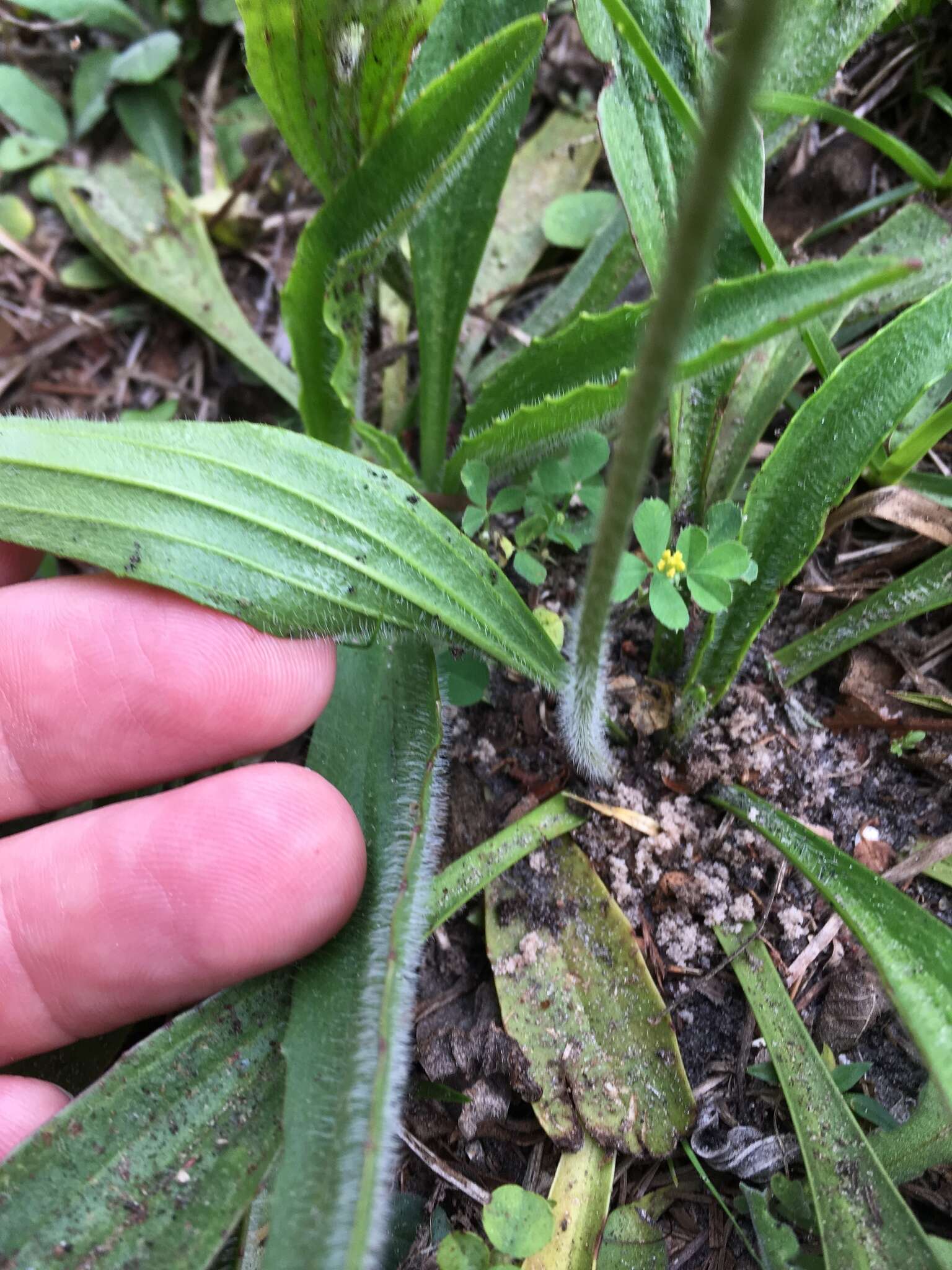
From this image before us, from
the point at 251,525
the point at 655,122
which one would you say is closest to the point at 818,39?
the point at 655,122

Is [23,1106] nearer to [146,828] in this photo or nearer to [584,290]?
[146,828]

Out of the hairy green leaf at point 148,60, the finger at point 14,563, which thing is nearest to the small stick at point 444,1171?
the finger at point 14,563

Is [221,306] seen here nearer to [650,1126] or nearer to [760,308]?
[760,308]

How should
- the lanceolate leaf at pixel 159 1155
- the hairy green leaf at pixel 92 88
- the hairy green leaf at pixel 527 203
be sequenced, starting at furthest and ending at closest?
the hairy green leaf at pixel 92 88 → the hairy green leaf at pixel 527 203 → the lanceolate leaf at pixel 159 1155

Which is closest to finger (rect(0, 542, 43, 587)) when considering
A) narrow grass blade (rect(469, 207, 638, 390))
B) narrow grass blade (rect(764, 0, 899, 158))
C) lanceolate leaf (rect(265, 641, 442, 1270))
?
lanceolate leaf (rect(265, 641, 442, 1270))

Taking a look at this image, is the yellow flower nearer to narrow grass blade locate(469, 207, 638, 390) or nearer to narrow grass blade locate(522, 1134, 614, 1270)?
narrow grass blade locate(469, 207, 638, 390)

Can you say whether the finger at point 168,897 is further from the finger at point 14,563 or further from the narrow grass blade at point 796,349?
the narrow grass blade at point 796,349
